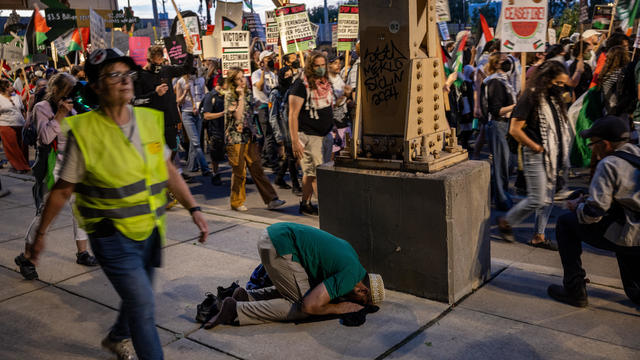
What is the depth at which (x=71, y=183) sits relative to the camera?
107 inches

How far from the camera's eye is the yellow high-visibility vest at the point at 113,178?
271 cm

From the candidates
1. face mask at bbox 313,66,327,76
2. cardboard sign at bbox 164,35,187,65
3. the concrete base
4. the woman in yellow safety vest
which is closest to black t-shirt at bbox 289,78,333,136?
face mask at bbox 313,66,327,76

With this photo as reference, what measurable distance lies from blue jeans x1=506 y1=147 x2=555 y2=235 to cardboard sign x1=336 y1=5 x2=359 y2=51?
5.59 m

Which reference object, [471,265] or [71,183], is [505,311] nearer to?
[471,265]

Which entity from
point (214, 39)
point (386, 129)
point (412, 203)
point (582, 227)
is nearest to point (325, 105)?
point (386, 129)

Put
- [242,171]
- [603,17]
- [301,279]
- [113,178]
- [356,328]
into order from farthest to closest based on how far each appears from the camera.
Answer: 1. [603,17]
2. [242,171]
3. [301,279]
4. [356,328]
5. [113,178]

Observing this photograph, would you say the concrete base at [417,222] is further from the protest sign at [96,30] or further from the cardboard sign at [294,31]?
the protest sign at [96,30]

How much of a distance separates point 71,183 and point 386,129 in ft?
8.02

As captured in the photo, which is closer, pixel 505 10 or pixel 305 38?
pixel 505 10

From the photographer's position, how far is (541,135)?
17.5 ft

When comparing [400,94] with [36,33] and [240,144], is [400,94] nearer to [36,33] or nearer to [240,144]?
[240,144]

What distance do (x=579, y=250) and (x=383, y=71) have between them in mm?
1982

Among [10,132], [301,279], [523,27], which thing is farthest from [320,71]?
[10,132]

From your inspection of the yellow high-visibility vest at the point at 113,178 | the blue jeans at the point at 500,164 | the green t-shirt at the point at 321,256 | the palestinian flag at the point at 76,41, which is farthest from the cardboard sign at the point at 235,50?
the yellow high-visibility vest at the point at 113,178
